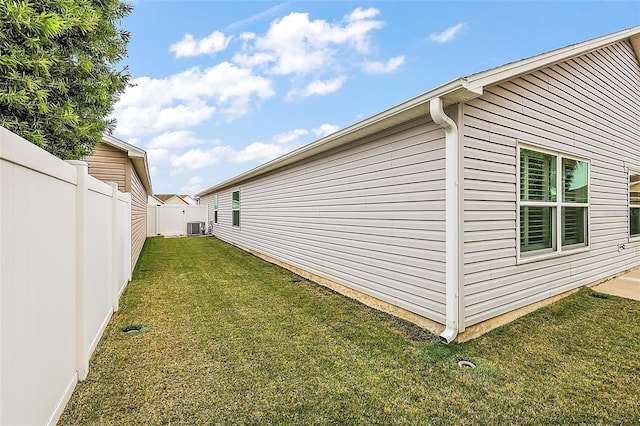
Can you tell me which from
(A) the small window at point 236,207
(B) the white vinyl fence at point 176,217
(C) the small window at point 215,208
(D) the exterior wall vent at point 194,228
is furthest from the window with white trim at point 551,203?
(B) the white vinyl fence at point 176,217

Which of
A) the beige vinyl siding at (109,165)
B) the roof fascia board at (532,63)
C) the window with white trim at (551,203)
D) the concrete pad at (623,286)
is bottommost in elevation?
the concrete pad at (623,286)

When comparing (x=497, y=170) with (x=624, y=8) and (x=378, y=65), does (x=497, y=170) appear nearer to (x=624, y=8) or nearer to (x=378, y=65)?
(x=624, y=8)

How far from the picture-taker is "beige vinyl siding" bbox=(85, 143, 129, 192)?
6.83 m

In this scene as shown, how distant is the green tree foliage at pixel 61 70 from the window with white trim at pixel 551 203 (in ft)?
17.3

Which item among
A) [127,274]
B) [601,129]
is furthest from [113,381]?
[601,129]

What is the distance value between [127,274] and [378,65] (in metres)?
9.72

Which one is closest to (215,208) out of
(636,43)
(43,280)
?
(43,280)

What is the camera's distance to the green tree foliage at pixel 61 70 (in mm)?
2844

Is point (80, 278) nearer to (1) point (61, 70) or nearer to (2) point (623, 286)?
(1) point (61, 70)

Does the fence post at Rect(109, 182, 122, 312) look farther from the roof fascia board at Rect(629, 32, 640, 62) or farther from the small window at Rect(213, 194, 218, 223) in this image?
the small window at Rect(213, 194, 218, 223)

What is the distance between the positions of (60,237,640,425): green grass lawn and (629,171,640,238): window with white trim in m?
2.86

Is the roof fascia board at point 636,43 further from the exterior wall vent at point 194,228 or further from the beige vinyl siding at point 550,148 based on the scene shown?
the exterior wall vent at point 194,228

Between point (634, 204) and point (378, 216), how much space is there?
578 cm

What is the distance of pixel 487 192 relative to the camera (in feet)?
12.1
